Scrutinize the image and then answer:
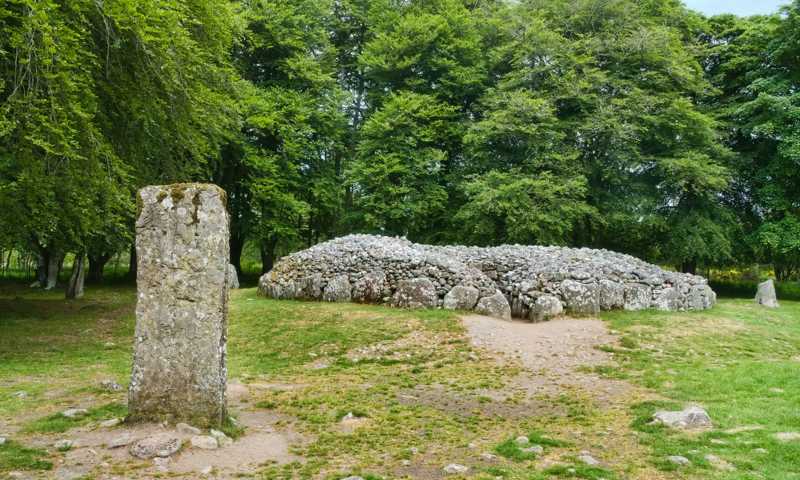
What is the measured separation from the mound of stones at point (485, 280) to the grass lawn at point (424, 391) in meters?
1.05

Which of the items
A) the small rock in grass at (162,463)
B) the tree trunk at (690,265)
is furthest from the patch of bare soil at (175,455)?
the tree trunk at (690,265)

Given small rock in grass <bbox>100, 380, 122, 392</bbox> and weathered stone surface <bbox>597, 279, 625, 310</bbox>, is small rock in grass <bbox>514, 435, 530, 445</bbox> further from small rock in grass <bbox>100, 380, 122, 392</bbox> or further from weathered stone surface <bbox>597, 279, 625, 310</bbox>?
weathered stone surface <bbox>597, 279, 625, 310</bbox>

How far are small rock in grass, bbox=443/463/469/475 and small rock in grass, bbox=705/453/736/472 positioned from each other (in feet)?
7.57

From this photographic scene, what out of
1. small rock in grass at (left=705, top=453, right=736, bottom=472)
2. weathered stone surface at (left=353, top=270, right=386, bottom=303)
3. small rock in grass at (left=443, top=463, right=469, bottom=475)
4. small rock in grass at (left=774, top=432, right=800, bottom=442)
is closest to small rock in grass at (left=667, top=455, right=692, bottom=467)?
small rock in grass at (left=705, top=453, right=736, bottom=472)

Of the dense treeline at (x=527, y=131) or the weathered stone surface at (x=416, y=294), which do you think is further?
the dense treeline at (x=527, y=131)

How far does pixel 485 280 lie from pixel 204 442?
11913 mm

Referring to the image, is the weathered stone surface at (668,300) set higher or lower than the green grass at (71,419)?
higher

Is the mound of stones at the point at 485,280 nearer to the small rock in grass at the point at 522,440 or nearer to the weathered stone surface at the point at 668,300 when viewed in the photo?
the weathered stone surface at the point at 668,300

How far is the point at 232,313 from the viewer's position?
15.7 metres

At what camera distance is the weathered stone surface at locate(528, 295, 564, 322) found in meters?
15.4

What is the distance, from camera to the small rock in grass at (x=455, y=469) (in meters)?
5.18

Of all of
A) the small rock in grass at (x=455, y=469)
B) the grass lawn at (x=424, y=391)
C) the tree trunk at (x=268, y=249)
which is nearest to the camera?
the small rock in grass at (x=455, y=469)

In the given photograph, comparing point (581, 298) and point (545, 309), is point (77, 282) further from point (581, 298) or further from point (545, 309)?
point (581, 298)

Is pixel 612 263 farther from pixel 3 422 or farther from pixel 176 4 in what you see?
pixel 3 422
